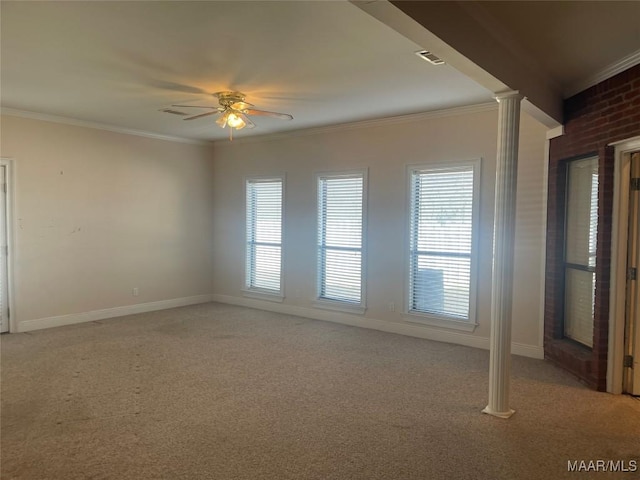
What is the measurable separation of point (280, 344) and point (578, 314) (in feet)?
10.6

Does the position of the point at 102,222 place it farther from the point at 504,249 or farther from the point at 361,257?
the point at 504,249

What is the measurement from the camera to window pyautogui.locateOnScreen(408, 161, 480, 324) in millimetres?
5215

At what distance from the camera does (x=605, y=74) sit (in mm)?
3762

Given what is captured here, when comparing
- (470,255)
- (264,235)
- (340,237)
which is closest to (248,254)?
(264,235)

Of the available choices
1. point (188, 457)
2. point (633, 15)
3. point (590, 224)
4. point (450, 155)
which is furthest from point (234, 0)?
point (590, 224)

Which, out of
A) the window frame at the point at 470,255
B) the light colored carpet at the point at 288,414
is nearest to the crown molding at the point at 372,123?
the window frame at the point at 470,255

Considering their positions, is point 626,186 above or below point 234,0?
below

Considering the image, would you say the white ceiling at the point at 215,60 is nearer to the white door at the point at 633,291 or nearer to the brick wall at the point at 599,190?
the brick wall at the point at 599,190

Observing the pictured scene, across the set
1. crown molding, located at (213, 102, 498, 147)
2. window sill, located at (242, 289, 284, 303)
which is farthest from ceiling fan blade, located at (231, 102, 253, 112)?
window sill, located at (242, 289, 284, 303)

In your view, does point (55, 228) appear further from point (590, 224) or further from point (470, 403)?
point (590, 224)

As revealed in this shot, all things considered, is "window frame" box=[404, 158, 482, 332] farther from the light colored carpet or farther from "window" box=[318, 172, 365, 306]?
"window" box=[318, 172, 365, 306]

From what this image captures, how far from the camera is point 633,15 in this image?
9.02 ft

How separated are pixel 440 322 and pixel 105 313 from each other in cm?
481

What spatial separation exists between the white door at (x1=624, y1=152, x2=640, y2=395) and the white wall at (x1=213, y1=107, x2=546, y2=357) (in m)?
1.05
